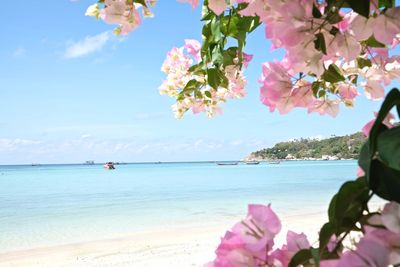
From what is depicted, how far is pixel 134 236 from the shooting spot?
970 cm

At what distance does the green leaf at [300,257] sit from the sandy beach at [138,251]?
19.7 feet

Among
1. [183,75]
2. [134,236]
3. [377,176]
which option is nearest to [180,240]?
[134,236]

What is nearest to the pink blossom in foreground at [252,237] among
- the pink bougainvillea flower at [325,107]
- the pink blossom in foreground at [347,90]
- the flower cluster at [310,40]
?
the flower cluster at [310,40]

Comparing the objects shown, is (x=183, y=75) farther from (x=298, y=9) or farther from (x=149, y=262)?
(x=149, y=262)

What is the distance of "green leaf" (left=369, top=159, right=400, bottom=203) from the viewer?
1.41ft

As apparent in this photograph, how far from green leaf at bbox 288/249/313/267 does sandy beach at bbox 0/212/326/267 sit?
5999mm

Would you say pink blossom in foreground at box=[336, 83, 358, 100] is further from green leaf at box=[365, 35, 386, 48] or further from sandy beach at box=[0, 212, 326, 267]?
sandy beach at box=[0, 212, 326, 267]

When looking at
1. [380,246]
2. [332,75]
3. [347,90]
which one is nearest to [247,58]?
[347,90]

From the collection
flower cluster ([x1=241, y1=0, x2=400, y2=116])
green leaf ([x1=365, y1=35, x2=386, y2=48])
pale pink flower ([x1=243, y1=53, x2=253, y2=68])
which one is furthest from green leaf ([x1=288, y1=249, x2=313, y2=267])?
pale pink flower ([x1=243, y1=53, x2=253, y2=68])

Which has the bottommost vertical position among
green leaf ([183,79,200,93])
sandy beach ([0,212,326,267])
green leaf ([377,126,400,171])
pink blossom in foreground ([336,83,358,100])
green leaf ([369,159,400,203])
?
sandy beach ([0,212,326,267])

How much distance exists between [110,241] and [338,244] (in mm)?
9042

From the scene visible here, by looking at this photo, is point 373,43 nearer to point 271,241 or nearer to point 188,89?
point 271,241

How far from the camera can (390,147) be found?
1.35 ft

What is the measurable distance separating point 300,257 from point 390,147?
6.0 inches
